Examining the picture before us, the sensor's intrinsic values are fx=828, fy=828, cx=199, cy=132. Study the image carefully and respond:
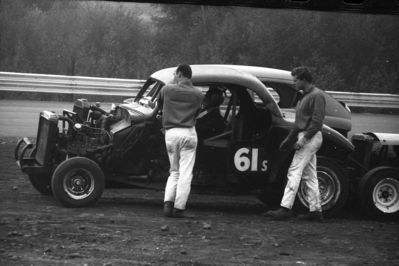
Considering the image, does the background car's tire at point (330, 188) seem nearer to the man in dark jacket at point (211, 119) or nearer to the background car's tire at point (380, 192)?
the background car's tire at point (380, 192)

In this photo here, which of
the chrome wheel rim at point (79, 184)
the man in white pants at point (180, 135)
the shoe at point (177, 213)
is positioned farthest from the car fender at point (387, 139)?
the chrome wheel rim at point (79, 184)

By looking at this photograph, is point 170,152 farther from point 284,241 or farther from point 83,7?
point 83,7

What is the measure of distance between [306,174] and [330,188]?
0.53m

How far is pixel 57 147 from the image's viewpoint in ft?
32.7

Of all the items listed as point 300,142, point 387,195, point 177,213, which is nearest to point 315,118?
point 300,142

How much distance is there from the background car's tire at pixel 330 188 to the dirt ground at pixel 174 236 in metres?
0.18

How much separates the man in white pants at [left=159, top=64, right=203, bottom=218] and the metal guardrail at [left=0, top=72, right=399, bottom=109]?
914 centimetres

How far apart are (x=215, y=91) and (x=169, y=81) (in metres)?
0.65

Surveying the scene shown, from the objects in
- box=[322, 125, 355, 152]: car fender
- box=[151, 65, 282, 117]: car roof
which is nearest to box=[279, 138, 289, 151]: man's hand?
box=[151, 65, 282, 117]: car roof

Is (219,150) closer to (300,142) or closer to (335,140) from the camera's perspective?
(300,142)

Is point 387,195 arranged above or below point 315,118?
below

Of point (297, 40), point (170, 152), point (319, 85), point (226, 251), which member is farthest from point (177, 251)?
point (319, 85)

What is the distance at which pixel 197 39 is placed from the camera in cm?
1487

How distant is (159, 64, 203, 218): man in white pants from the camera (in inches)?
370
